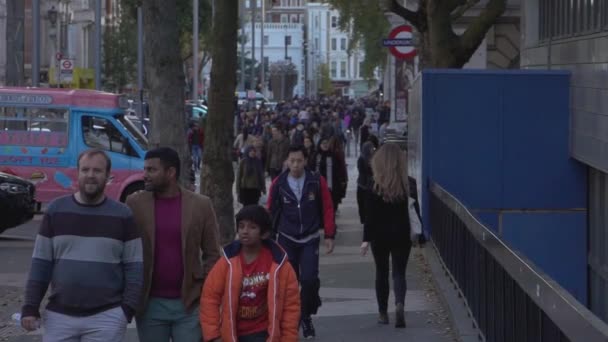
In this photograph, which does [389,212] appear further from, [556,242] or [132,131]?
[132,131]

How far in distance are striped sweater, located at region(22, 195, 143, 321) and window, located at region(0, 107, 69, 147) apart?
18141mm

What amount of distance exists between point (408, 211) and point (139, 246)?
16.2 ft

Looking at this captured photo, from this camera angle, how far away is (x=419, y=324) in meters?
12.3

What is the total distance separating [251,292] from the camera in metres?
6.95

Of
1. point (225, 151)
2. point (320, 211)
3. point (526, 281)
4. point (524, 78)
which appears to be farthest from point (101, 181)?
point (524, 78)

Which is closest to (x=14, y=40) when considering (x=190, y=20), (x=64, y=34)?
(x=64, y=34)

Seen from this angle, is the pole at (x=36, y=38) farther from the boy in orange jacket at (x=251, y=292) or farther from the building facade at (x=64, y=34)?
the boy in orange jacket at (x=251, y=292)

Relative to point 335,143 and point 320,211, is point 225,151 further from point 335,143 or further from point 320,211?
point 320,211

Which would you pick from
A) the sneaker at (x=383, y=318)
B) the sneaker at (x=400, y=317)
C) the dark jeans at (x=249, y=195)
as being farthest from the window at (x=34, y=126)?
the sneaker at (x=400, y=317)

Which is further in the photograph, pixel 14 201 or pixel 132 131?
pixel 132 131

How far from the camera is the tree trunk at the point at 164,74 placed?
549 inches

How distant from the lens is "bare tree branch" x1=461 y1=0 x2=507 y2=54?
23864mm

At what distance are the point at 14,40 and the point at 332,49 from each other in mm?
144992

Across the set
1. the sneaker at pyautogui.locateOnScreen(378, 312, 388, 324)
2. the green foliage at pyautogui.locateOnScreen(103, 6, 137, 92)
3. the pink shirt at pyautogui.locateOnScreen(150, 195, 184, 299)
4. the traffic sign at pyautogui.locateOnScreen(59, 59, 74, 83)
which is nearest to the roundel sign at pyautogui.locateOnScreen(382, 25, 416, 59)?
the sneaker at pyautogui.locateOnScreen(378, 312, 388, 324)
